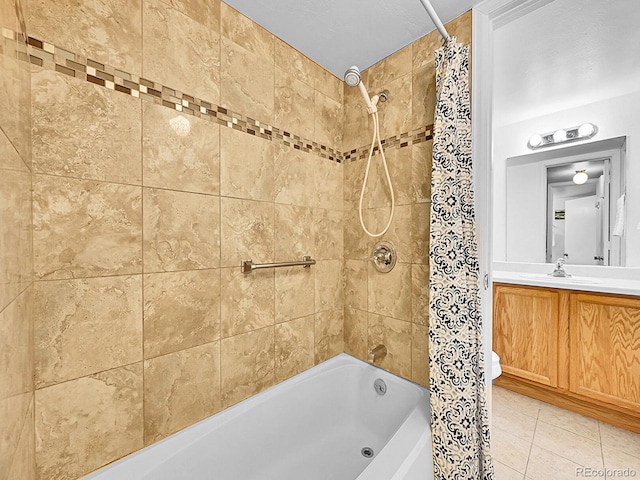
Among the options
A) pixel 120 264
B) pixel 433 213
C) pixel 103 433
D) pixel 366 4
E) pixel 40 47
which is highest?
pixel 366 4

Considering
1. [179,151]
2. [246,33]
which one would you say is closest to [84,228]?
[179,151]

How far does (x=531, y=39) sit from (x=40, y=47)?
229cm

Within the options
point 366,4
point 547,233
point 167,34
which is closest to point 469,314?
point 366,4

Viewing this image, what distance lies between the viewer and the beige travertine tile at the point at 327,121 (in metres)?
1.64

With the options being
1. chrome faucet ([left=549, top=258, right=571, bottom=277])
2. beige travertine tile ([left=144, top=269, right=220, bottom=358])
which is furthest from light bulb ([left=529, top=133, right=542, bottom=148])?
beige travertine tile ([left=144, top=269, right=220, bottom=358])

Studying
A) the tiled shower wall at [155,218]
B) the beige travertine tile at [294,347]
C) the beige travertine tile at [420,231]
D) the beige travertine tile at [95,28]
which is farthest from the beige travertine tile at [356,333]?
the beige travertine tile at [95,28]

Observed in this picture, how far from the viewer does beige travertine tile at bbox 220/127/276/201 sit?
47.8 inches

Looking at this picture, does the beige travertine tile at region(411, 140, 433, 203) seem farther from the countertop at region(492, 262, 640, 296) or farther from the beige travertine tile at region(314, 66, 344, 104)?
the countertop at region(492, 262, 640, 296)

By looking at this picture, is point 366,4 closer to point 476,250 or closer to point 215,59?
point 215,59

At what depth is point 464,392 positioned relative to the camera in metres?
1.10

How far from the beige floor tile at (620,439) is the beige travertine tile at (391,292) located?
150cm

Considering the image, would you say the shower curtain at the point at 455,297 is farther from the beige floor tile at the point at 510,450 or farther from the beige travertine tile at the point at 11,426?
the beige travertine tile at the point at 11,426

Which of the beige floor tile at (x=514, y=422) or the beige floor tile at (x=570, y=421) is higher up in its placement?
the beige floor tile at (x=570, y=421)

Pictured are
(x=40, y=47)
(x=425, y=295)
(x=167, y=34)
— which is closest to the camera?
(x=40, y=47)
